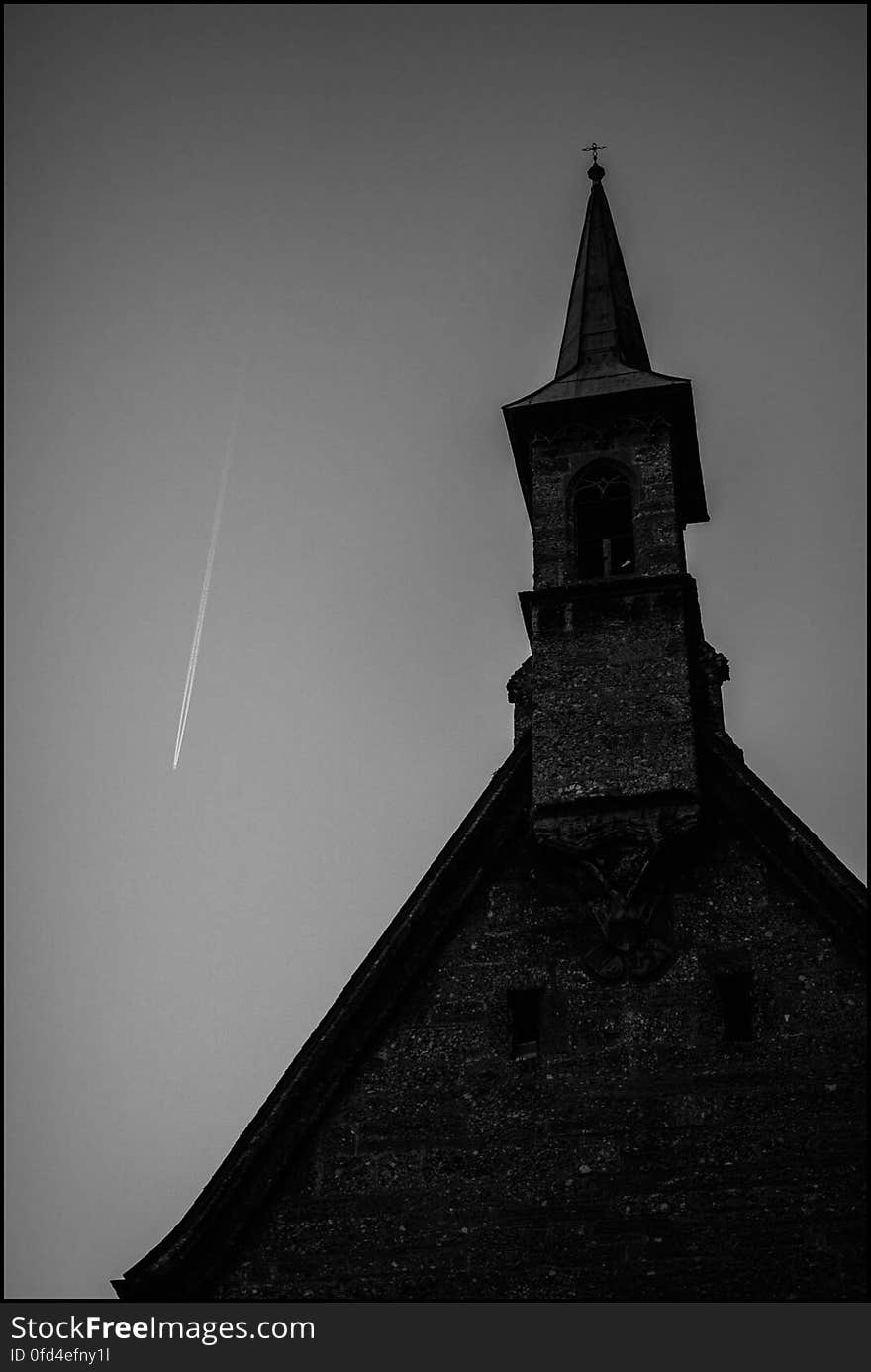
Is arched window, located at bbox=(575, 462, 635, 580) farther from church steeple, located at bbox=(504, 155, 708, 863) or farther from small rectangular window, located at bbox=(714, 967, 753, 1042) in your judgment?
small rectangular window, located at bbox=(714, 967, 753, 1042)

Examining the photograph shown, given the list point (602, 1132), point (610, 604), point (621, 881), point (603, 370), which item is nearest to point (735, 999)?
point (621, 881)

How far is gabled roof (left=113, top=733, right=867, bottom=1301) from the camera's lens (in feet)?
61.0

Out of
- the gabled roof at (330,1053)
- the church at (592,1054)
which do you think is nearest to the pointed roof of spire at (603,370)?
the church at (592,1054)

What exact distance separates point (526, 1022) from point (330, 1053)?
2.36 m

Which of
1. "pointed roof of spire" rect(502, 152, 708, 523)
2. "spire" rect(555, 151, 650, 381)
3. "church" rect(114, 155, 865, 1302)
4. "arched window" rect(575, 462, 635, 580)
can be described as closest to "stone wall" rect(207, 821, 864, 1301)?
"church" rect(114, 155, 865, 1302)

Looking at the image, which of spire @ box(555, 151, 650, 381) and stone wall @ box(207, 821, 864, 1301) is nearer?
stone wall @ box(207, 821, 864, 1301)

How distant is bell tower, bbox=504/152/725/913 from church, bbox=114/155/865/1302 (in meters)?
0.04

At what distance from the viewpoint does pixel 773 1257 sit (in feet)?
57.1

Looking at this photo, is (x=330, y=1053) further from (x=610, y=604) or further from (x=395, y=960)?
(x=610, y=604)

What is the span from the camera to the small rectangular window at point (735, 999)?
18906 millimetres

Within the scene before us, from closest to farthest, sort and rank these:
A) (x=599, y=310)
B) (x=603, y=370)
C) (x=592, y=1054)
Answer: (x=592, y=1054) → (x=603, y=370) → (x=599, y=310)

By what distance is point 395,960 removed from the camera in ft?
65.7

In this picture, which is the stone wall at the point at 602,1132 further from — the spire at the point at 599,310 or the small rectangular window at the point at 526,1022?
the spire at the point at 599,310
